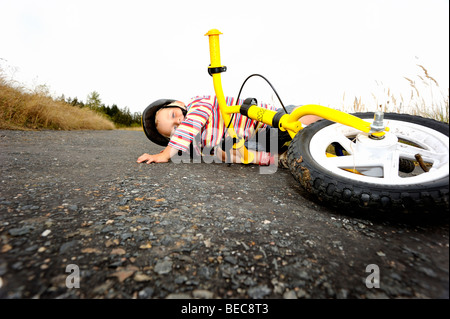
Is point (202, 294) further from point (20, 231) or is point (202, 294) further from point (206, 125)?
point (206, 125)

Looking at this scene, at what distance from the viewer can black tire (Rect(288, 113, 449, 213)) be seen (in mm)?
924

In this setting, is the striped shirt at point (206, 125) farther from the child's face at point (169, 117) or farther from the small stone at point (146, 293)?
the small stone at point (146, 293)

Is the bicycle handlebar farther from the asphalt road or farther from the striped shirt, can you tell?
the asphalt road

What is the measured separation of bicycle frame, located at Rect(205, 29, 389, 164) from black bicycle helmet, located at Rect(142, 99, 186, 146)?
0.83 m

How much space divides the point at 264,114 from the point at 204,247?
51.4 inches

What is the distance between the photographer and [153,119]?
2.86 meters

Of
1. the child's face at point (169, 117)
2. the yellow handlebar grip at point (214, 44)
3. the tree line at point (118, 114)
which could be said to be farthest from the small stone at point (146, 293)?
the tree line at point (118, 114)

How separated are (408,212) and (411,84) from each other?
3348 millimetres

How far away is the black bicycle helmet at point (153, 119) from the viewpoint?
277 cm

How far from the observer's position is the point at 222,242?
912mm

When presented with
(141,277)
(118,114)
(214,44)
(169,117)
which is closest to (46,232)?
(141,277)

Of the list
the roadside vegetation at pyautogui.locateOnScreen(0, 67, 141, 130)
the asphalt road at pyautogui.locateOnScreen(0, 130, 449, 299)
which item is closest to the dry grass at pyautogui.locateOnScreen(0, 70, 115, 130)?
the roadside vegetation at pyautogui.locateOnScreen(0, 67, 141, 130)

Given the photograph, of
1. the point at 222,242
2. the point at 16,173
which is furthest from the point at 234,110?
the point at 16,173

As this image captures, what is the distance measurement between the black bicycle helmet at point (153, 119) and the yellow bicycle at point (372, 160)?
5.19 feet
